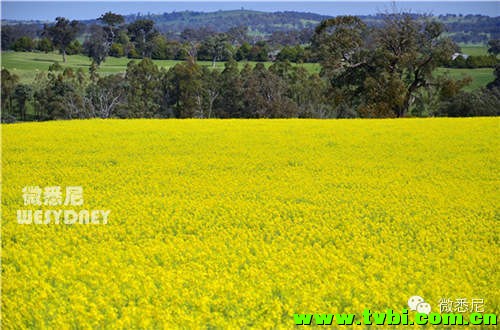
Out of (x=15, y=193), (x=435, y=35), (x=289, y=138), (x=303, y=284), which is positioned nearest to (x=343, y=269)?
(x=303, y=284)

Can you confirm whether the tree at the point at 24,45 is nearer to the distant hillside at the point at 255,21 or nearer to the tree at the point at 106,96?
the tree at the point at 106,96

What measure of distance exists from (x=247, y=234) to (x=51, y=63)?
237 feet

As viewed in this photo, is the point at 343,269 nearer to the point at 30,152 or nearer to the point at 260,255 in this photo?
the point at 260,255

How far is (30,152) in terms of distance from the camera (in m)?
19.4

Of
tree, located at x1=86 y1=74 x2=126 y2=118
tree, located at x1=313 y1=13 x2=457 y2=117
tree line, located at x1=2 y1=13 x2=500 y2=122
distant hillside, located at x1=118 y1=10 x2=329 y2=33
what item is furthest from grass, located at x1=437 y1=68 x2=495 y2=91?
distant hillside, located at x1=118 y1=10 x2=329 y2=33

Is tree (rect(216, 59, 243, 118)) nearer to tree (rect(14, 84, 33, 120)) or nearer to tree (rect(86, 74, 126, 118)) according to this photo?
tree (rect(86, 74, 126, 118))

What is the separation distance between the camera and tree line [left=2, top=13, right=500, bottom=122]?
126 ft

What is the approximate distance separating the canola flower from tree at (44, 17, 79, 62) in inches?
2407

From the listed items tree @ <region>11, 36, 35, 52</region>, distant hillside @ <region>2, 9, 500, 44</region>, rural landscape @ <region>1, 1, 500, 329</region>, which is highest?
distant hillside @ <region>2, 9, 500, 44</region>

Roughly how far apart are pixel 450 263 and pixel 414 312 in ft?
6.26

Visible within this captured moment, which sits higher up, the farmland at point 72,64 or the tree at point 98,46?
the tree at point 98,46

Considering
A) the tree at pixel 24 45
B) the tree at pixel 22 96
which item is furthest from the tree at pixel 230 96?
the tree at pixel 24 45

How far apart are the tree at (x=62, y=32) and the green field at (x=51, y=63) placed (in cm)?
191

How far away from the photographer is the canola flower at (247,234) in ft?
27.5
